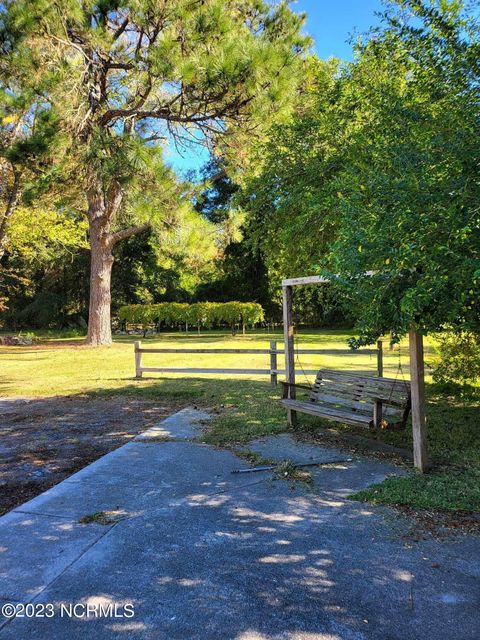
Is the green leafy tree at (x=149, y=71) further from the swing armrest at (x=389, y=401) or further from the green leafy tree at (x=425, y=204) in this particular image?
the swing armrest at (x=389, y=401)

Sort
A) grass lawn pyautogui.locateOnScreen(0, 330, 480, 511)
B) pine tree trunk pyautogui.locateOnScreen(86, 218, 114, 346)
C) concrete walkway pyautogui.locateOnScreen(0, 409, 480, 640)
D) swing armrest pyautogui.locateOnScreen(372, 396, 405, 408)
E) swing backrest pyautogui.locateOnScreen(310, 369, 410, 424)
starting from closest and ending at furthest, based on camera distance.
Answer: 1. concrete walkway pyautogui.locateOnScreen(0, 409, 480, 640)
2. grass lawn pyautogui.locateOnScreen(0, 330, 480, 511)
3. swing armrest pyautogui.locateOnScreen(372, 396, 405, 408)
4. swing backrest pyautogui.locateOnScreen(310, 369, 410, 424)
5. pine tree trunk pyautogui.locateOnScreen(86, 218, 114, 346)

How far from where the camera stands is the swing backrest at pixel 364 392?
18.3 ft

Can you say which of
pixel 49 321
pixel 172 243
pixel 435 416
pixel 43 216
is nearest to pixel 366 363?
pixel 435 416

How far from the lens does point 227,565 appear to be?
3.06 meters

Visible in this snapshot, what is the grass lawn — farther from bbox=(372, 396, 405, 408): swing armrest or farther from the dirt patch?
the dirt patch

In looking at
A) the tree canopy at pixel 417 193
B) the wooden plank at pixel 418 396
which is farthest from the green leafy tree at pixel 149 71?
the wooden plank at pixel 418 396

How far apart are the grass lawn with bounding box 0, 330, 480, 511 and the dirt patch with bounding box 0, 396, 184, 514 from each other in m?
0.98

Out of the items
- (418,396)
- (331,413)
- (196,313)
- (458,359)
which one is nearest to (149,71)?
(458,359)

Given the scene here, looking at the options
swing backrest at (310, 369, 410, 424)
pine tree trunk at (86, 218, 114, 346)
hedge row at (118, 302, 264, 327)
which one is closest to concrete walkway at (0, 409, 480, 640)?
swing backrest at (310, 369, 410, 424)

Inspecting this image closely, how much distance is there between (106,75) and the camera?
16031 mm

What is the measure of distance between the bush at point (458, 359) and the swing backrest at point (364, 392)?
102 inches

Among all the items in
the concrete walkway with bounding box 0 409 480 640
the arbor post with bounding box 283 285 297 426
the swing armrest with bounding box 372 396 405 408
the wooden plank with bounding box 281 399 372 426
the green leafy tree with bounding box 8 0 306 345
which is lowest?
the concrete walkway with bounding box 0 409 480 640

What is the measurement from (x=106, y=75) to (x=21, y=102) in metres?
3.94

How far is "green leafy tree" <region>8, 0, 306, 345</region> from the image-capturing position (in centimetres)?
1300
